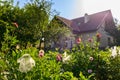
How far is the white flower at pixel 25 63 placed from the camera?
11.9 feet

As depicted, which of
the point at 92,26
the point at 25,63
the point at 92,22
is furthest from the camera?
the point at 92,22

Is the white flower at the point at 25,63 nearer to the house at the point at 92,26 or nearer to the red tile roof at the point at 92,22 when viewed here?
the house at the point at 92,26

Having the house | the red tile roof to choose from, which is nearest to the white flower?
the house

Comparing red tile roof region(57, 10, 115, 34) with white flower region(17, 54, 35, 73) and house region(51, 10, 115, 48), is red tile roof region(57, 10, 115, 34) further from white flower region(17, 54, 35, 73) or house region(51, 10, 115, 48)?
white flower region(17, 54, 35, 73)

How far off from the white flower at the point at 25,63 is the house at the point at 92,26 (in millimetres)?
38984

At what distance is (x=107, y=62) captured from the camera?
6230mm

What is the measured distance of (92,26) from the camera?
45750mm

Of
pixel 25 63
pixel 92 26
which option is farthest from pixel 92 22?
pixel 25 63

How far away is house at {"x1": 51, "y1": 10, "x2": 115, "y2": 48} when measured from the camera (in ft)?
146

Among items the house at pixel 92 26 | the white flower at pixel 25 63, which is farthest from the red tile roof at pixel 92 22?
the white flower at pixel 25 63

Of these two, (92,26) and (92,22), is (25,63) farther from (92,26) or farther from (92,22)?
(92,22)

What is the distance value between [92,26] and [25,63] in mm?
42422

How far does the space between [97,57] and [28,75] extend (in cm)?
301

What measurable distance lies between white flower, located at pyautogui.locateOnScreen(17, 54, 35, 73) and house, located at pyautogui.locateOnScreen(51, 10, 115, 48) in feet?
128
